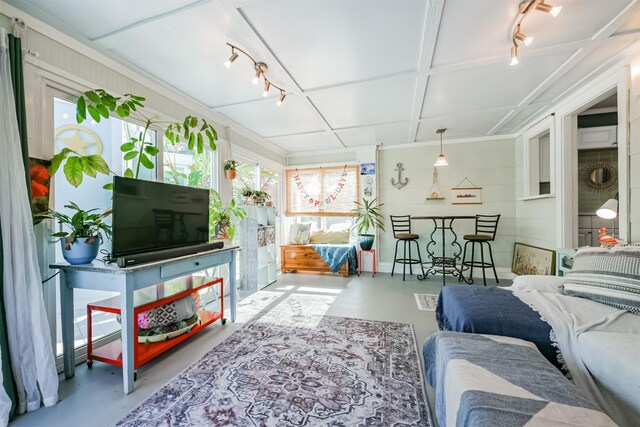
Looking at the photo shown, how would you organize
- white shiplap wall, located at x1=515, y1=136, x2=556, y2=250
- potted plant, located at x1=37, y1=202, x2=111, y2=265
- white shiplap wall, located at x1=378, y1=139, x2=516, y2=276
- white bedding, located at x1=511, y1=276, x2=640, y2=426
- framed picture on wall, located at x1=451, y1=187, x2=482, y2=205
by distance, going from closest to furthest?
white bedding, located at x1=511, y1=276, x2=640, y2=426, potted plant, located at x1=37, y1=202, x2=111, y2=265, white shiplap wall, located at x1=515, y1=136, x2=556, y2=250, white shiplap wall, located at x1=378, y1=139, x2=516, y2=276, framed picture on wall, located at x1=451, y1=187, x2=482, y2=205

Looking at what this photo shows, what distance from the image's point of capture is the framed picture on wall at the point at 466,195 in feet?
15.1

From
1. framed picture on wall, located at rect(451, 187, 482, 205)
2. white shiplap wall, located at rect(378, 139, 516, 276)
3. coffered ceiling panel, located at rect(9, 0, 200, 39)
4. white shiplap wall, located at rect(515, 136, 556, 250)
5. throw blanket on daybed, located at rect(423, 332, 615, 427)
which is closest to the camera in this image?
throw blanket on daybed, located at rect(423, 332, 615, 427)

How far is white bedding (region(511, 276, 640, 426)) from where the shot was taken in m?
1.12

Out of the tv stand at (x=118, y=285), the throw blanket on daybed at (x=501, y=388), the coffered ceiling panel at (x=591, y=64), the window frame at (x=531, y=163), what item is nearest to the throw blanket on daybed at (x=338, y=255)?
the window frame at (x=531, y=163)

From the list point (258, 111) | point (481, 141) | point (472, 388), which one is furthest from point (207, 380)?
point (481, 141)

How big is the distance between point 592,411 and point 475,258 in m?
4.28

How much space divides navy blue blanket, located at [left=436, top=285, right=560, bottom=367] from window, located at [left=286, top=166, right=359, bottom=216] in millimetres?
3396

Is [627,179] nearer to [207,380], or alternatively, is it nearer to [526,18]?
[526,18]

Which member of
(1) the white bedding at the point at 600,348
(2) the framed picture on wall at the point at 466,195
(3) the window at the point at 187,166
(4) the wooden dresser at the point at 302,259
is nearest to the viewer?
(1) the white bedding at the point at 600,348

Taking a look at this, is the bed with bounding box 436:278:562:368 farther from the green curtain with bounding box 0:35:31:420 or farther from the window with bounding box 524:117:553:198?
the window with bounding box 524:117:553:198

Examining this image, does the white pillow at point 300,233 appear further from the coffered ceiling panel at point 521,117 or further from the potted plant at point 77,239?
the coffered ceiling panel at point 521,117

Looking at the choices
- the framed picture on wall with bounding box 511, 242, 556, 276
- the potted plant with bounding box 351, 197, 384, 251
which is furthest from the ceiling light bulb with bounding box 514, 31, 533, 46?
the potted plant with bounding box 351, 197, 384, 251

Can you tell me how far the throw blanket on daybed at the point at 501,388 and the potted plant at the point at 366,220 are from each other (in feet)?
11.0

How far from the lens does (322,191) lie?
543 centimetres
